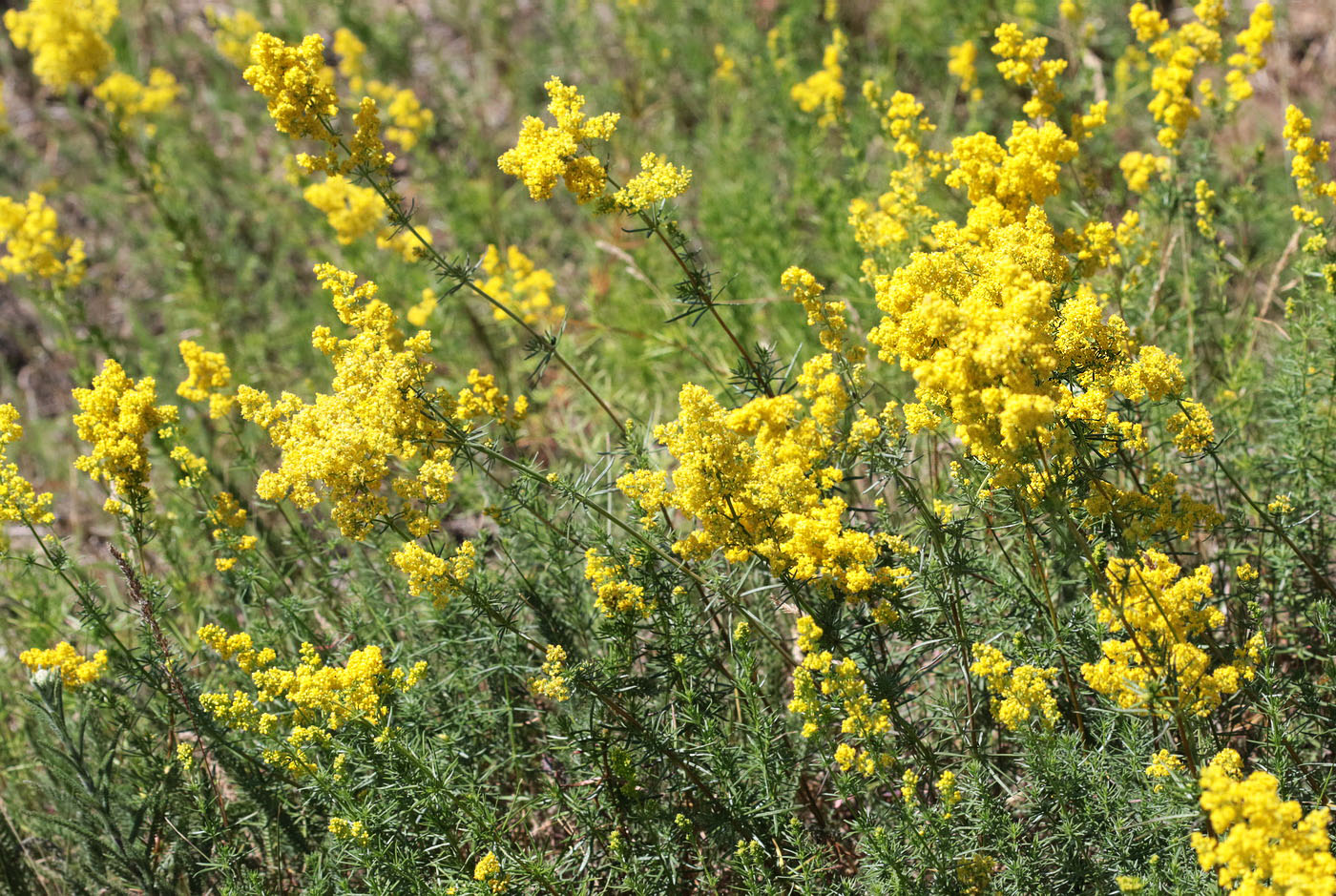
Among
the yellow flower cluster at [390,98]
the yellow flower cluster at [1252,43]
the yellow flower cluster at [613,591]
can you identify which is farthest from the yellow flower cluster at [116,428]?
the yellow flower cluster at [1252,43]

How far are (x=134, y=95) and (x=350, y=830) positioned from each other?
7.16m

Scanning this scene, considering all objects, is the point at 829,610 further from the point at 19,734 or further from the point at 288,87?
the point at 19,734

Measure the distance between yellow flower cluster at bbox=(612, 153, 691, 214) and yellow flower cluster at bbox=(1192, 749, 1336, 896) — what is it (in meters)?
2.09

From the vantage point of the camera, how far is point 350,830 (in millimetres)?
3078

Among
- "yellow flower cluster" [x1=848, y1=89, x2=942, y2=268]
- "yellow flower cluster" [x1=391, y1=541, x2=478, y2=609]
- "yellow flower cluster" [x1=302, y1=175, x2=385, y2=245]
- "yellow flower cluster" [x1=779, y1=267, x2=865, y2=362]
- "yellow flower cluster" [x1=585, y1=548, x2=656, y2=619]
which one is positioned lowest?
"yellow flower cluster" [x1=391, y1=541, x2=478, y2=609]

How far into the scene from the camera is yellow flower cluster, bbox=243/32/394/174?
3.29m

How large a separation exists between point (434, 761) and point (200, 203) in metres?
7.49

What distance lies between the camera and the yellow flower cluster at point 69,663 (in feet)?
11.8

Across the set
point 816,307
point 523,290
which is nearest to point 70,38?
point 523,290

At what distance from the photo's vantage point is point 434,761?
3301mm

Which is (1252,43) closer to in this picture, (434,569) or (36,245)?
(434,569)

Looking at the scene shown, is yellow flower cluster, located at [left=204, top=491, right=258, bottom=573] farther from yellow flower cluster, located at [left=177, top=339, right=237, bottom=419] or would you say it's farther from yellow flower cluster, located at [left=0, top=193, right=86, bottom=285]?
yellow flower cluster, located at [left=0, top=193, right=86, bottom=285]

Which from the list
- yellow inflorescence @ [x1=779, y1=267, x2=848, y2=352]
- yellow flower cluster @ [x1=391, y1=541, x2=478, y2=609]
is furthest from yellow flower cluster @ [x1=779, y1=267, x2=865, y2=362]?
yellow flower cluster @ [x1=391, y1=541, x2=478, y2=609]

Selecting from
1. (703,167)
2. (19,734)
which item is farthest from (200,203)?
(19,734)
